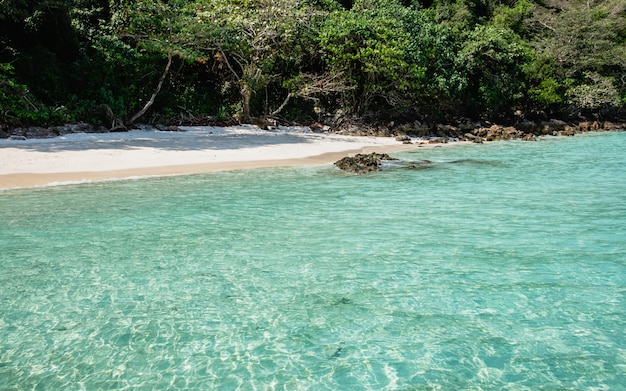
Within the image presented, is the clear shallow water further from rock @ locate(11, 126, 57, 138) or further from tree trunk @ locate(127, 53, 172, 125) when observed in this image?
tree trunk @ locate(127, 53, 172, 125)

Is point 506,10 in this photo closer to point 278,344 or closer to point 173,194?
point 173,194

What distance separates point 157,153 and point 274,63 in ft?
32.2

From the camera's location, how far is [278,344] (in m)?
4.06

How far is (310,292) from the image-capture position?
5.10 meters

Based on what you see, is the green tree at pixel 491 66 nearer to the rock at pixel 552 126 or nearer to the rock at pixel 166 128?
the rock at pixel 552 126

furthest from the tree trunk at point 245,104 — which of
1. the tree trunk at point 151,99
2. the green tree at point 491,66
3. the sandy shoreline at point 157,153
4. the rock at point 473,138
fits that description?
the green tree at point 491,66

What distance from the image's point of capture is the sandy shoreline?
38.6 feet

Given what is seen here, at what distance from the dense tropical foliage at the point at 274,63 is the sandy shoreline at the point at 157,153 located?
1.72 metres

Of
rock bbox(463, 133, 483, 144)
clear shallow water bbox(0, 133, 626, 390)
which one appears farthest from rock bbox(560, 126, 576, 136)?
clear shallow water bbox(0, 133, 626, 390)

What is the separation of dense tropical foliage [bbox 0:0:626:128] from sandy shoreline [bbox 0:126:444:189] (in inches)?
67.9

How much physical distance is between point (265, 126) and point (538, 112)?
65.4 feet

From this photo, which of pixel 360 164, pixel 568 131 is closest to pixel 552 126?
pixel 568 131

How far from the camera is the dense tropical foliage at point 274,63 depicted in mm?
16812

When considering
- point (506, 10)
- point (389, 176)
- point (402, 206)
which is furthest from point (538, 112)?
point (402, 206)
